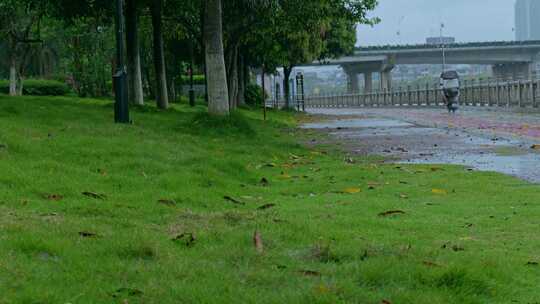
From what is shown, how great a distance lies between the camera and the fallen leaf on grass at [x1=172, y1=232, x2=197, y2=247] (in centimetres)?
603

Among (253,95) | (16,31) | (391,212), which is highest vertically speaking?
(16,31)

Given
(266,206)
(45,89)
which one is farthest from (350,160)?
(45,89)

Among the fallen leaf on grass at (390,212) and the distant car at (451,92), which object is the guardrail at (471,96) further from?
the fallen leaf on grass at (390,212)

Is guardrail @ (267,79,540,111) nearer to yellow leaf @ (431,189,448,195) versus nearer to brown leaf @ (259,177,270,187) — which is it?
brown leaf @ (259,177,270,187)

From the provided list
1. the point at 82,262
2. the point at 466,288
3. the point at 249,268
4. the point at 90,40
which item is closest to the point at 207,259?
the point at 249,268

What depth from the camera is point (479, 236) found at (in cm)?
679

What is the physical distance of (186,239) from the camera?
6117 mm

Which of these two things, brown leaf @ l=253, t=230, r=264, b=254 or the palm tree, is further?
the palm tree

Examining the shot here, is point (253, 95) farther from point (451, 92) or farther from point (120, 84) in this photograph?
point (120, 84)

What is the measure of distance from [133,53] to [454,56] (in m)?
86.8

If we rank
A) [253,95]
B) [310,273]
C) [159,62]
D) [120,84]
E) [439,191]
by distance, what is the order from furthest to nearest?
[253,95] < [159,62] < [120,84] < [439,191] < [310,273]

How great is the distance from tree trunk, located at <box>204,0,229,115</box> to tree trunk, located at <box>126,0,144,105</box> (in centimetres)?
591

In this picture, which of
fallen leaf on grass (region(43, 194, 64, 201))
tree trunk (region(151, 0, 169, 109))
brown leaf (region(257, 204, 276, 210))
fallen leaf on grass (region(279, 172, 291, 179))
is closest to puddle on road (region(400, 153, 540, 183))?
fallen leaf on grass (region(279, 172, 291, 179))

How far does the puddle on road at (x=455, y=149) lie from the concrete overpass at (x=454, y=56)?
79.4m
